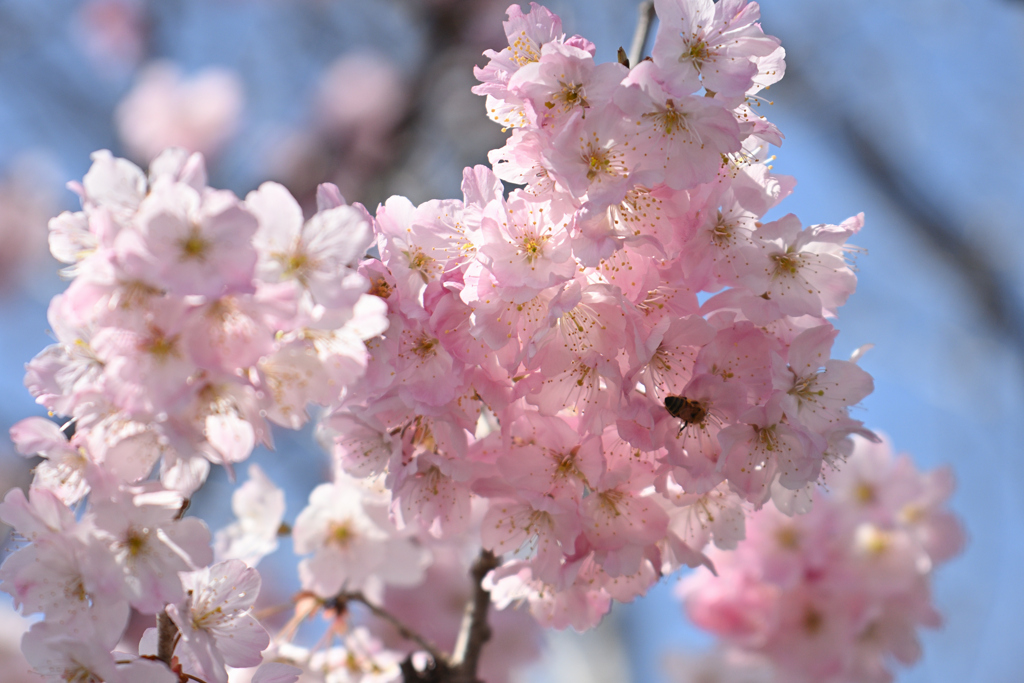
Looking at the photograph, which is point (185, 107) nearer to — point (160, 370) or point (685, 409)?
point (160, 370)

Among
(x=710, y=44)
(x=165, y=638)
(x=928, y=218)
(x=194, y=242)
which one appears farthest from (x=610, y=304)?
(x=928, y=218)

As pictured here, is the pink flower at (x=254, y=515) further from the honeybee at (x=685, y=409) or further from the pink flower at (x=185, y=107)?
the pink flower at (x=185, y=107)

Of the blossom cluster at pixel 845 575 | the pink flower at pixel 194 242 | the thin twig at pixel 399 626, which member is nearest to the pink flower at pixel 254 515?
the thin twig at pixel 399 626

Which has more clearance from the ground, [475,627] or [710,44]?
[710,44]

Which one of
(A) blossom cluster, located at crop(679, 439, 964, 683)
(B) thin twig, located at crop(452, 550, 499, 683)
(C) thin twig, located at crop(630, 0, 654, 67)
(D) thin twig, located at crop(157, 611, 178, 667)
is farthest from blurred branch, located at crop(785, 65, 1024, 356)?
(D) thin twig, located at crop(157, 611, 178, 667)

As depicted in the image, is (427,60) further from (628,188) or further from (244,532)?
(628,188)

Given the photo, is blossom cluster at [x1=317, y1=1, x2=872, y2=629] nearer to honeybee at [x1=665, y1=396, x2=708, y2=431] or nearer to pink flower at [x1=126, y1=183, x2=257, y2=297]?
honeybee at [x1=665, y1=396, x2=708, y2=431]
